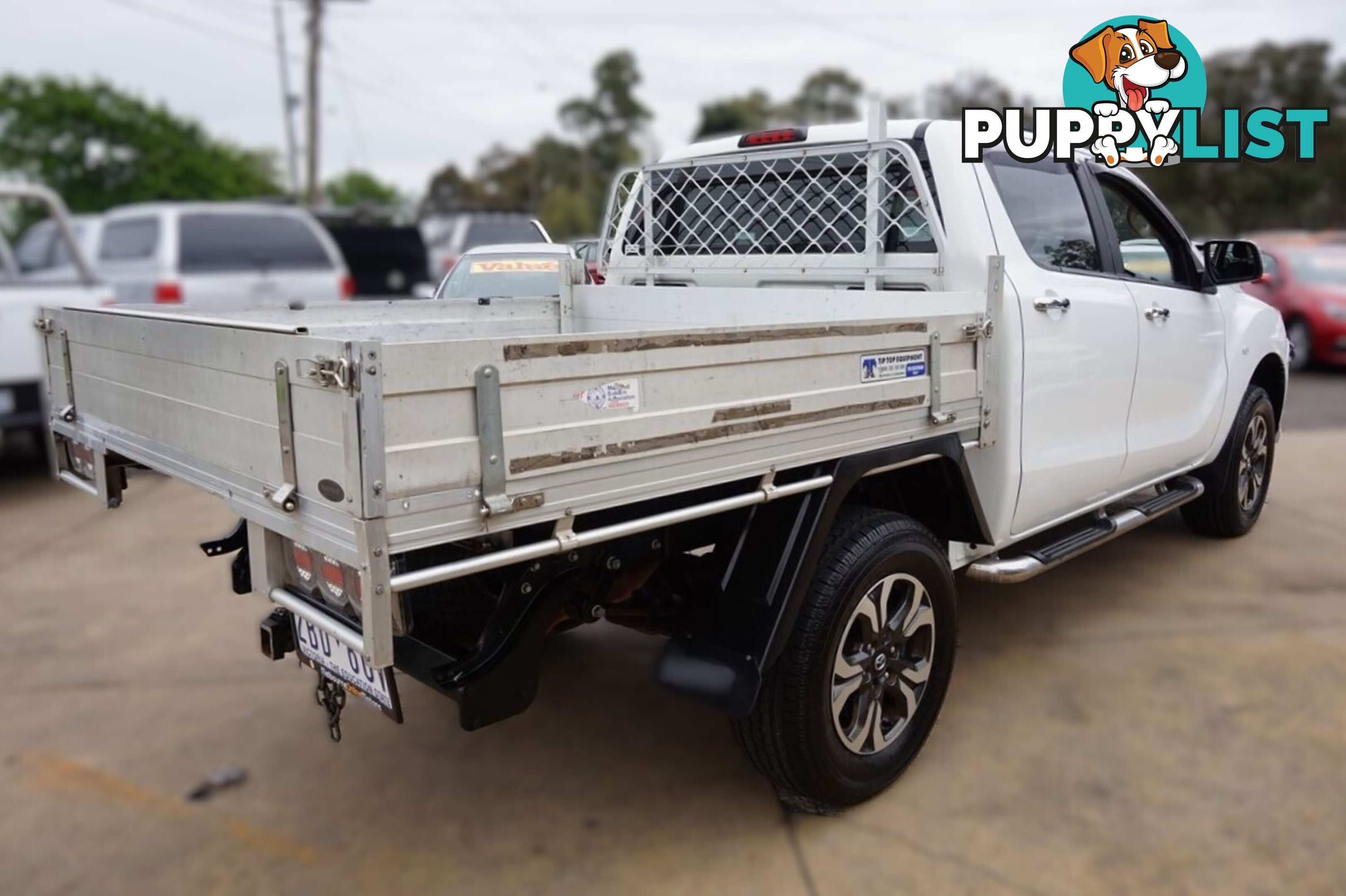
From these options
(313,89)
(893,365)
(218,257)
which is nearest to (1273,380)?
(893,365)

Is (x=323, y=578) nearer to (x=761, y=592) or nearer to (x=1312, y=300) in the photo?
(x=761, y=592)

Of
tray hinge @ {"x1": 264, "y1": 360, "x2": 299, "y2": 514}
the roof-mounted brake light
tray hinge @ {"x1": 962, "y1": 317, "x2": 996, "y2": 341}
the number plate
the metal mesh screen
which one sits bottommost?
the number plate

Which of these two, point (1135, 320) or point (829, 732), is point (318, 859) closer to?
point (829, 732)

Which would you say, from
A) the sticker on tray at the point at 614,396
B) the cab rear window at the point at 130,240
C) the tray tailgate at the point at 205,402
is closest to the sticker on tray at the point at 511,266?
the tray tailgate at the point at 205,402

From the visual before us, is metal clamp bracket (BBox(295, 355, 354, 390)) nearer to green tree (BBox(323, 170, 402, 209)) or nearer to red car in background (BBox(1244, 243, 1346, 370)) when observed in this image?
red car in background (BBox(1244, 243, 1346, 370))

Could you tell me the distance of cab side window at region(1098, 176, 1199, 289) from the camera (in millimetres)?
3977

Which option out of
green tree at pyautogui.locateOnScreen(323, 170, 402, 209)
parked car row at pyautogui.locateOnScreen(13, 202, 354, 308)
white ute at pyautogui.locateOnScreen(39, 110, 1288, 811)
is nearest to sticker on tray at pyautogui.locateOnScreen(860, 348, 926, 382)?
white ute at pyautogui.locateOnScreen(39, 110, 1288, 811)

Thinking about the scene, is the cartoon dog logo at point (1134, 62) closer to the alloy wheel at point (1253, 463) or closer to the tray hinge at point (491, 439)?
the alloy wheel at point (1253, 463)

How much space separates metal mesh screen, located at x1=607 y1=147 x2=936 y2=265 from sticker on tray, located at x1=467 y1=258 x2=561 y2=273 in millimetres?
1324

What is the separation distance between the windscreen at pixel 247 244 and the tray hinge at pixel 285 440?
7.62 meters

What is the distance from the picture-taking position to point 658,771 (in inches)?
124

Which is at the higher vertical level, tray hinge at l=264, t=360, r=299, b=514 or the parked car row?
the parked car row

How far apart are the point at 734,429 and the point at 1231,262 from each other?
3.04 meters

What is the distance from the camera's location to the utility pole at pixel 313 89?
23078 millimetres
